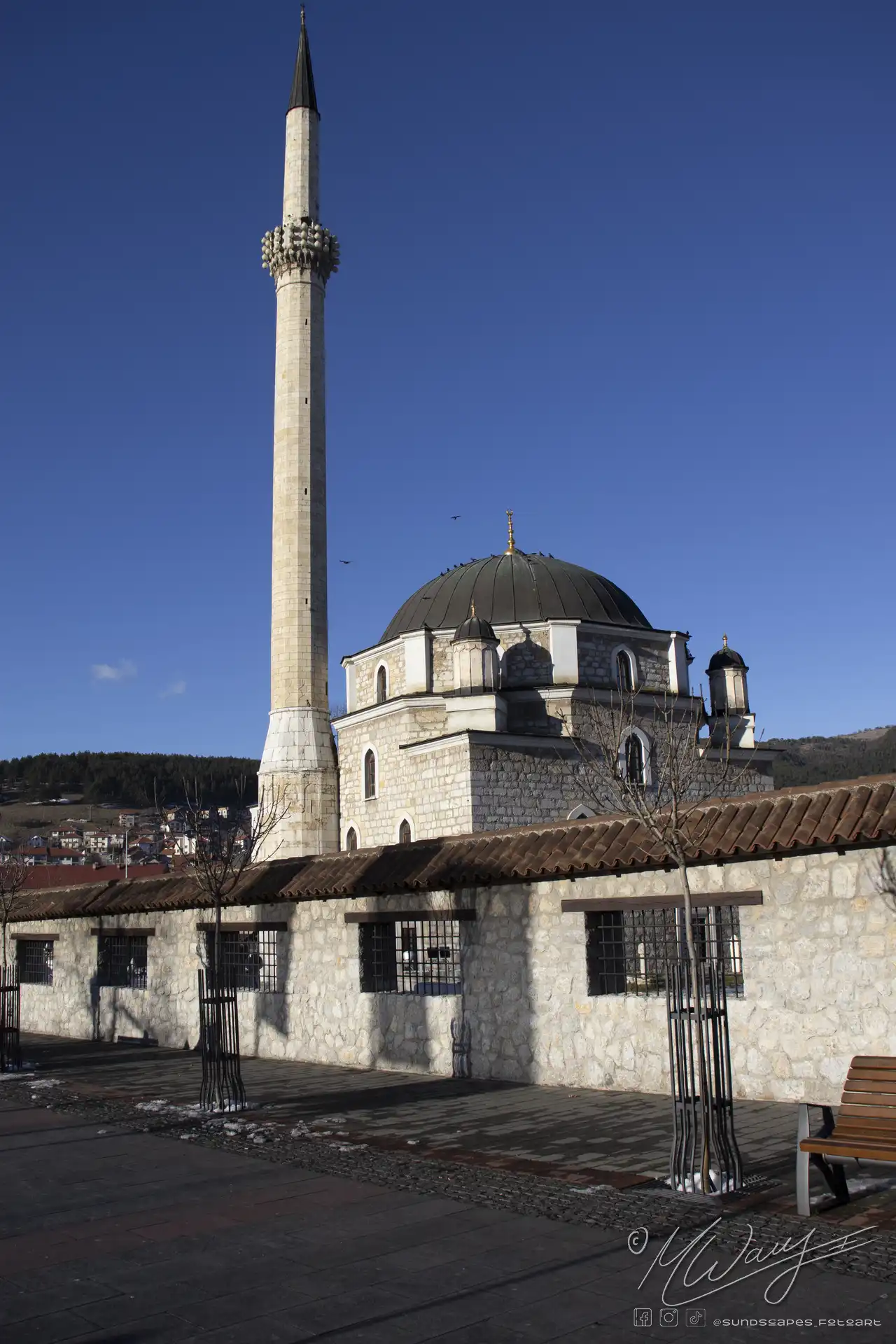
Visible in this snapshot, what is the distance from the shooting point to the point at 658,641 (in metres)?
30.9

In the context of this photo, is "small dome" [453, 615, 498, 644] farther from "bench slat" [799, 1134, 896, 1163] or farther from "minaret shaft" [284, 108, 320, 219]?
"bench slat" [799, 1134, 896, 1163]

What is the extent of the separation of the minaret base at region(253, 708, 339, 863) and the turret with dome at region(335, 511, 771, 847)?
46.2 inches

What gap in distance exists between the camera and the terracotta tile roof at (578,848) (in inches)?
360

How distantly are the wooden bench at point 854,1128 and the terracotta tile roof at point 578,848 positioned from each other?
9.59ft

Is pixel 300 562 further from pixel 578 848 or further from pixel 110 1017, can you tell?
pixel 578 848

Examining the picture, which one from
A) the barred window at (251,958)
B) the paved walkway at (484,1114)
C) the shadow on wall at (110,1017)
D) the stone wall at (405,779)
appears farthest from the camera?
A: the stone wall at (405,779)

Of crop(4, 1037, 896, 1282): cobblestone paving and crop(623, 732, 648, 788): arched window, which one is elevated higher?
crop(623, 732, 648, 788): arched window

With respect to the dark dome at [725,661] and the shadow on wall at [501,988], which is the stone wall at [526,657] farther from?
the shadow on wall at [501,988]

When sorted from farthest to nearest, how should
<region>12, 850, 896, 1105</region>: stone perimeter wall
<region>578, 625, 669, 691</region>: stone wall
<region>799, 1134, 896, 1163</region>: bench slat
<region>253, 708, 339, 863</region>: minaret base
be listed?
1. <region>578, 625, 669, 691</region>: stone wall
2. <region>253, 708, 339, 863</region>: minaret base
3. <region>12, 850, 896, 1105</region>: stone perimeter wall
4. <region>799, 1134, 896, 1163</region>: bench slat

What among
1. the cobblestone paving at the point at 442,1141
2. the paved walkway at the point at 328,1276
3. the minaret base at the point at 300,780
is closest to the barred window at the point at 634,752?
the minaret base at the point at 300,780

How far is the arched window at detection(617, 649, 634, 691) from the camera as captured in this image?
29.9m

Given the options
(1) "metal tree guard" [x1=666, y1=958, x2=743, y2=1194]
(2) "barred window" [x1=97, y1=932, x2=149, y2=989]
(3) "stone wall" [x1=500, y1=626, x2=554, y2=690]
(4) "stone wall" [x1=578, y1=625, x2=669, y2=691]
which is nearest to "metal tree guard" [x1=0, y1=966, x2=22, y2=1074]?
(2) "barred window" [x1=97, y1=932, x2=149, y2=989]

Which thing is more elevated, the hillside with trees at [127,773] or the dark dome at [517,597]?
the hillside with trees at [127,773]

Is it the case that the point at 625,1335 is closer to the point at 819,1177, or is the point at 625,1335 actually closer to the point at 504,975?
the point at 819,1177
